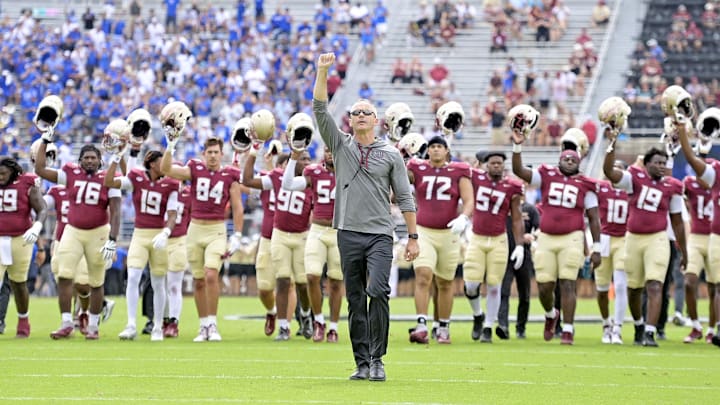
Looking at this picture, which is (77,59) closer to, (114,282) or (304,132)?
(114,282)

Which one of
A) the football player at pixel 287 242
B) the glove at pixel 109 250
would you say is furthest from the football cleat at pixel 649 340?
the glove at pixel 109 250

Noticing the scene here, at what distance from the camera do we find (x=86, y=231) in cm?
1412

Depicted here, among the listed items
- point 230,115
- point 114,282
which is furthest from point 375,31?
point 114,282

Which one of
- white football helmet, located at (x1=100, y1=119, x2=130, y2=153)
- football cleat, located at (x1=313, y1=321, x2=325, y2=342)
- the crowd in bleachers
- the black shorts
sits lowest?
the black shorts

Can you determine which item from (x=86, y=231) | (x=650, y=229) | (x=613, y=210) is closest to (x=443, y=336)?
(x=650, y=229)

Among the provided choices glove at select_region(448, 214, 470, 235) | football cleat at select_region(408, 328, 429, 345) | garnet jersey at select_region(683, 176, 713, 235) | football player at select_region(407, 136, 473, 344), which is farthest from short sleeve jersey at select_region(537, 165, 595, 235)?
football cleat at select_region(408, 328, 429, 345)

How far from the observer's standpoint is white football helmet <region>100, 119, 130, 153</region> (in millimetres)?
13617

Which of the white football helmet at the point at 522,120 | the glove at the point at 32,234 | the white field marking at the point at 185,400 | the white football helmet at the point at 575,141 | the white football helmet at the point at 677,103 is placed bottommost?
the white field marking at the point at 185,400

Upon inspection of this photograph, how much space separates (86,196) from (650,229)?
5937 mm

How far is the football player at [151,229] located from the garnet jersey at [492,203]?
10.7 ft

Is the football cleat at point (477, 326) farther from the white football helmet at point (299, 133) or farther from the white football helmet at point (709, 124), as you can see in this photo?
the white football helmet at point (299, 133)

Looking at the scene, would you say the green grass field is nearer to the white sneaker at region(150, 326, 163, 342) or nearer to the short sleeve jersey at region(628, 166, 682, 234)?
the white sneaker at region(150, 326, 163, 342)

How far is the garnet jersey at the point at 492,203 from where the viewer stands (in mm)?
14430

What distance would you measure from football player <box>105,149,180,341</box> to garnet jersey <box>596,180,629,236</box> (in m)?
4.76
